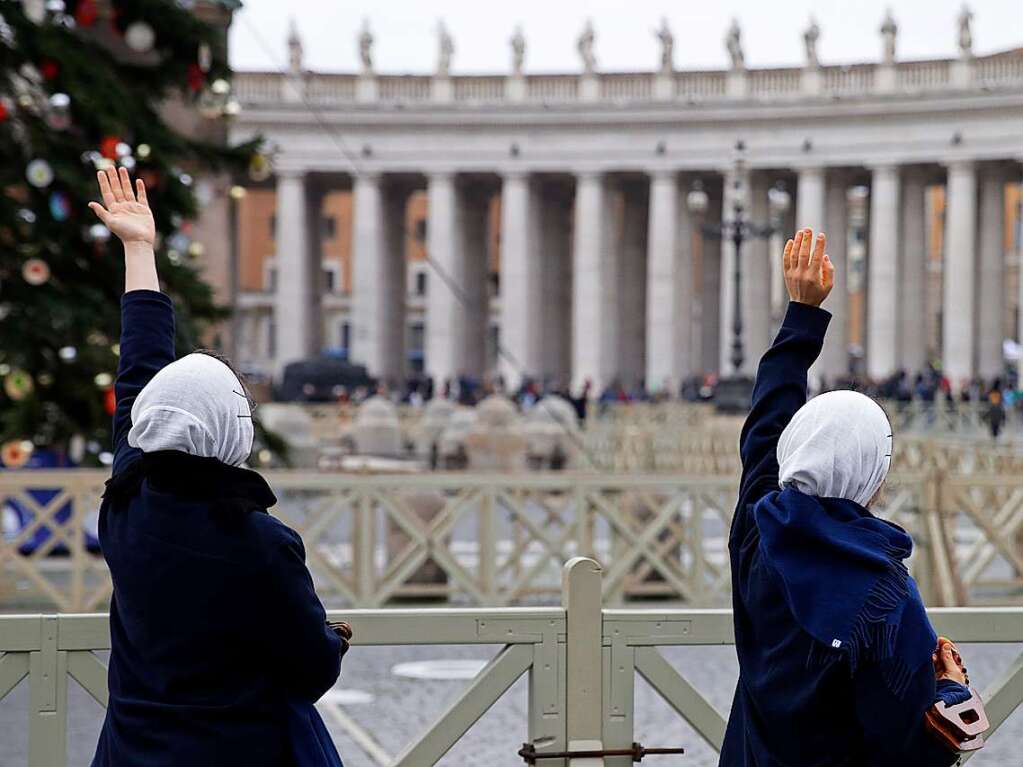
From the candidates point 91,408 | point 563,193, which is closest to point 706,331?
point 563,193

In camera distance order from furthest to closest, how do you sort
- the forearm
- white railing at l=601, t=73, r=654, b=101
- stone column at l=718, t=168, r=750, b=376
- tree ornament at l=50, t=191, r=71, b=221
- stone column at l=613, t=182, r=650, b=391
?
stone column at l=613, t=182, r=650, b=391 < white railing at l=601, t=73, r=654, b=101 < stone column at l=718, t=168, r=750, b=376 < tree ornament at l=50, t=191, r=71, b=221 < the forearm

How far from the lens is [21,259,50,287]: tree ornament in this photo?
13625 mm

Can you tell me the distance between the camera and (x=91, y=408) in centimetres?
1430

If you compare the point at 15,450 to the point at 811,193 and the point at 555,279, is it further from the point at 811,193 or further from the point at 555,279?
the point at 555,279

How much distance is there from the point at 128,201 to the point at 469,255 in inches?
2845

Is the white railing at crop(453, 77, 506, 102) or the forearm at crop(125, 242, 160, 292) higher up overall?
the white railing at crop(453, 77, 506, 102)

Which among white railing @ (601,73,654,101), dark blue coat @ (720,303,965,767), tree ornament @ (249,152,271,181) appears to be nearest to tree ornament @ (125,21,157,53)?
tree ornament @ (249,152,271,181)

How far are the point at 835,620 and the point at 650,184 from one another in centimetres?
7622

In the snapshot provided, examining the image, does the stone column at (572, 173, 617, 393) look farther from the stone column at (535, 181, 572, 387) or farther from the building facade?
the stone column at (535, 181, 572, 387)

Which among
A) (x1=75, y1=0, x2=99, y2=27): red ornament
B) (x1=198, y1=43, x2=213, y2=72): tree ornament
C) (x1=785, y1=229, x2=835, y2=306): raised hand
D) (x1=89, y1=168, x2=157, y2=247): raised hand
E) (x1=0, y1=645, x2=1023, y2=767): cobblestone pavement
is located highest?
(x1=75, y1=0, x2=99, y2=27): red ornament

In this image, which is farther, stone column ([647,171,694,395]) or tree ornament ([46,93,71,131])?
stone column ([647,171,694,395])

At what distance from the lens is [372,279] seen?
244ft

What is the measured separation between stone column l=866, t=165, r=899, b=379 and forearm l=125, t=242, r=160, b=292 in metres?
64.4

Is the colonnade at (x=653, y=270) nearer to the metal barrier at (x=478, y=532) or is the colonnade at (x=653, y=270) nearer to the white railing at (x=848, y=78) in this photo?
the white railing at (x=848, y=78)
